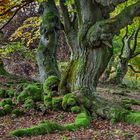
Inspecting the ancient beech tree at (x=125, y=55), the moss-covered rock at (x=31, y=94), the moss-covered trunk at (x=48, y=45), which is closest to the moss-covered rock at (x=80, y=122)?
the moss-covered rock at (x=31, y=94)

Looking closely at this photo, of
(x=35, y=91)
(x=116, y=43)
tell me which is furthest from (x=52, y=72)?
(x=116, y=43)

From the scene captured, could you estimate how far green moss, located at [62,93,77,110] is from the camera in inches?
514

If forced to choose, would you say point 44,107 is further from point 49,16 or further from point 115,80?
point 115,80

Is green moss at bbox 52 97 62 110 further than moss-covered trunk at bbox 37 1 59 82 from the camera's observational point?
No

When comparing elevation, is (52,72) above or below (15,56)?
below

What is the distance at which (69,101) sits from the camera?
13.0 m

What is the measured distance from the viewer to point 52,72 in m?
16.7

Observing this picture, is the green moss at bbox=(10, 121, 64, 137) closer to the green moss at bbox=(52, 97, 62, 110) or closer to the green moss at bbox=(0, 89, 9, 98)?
the green moss at bbox=(52, 97, 62, 110)

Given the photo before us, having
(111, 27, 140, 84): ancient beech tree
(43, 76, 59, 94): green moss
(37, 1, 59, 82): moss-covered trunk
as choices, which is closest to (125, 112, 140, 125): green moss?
(43, 76, 59, 94): green moss

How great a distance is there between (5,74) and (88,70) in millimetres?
10347

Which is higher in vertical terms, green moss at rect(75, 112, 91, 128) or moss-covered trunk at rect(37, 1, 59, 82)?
moss-covered trunk at rect(37, 1, 59, 82)

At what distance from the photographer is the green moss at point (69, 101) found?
13.0m

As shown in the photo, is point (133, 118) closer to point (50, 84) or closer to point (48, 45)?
point (50, 84)

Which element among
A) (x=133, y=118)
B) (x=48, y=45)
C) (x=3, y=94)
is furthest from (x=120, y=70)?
(x=133, y=118)
